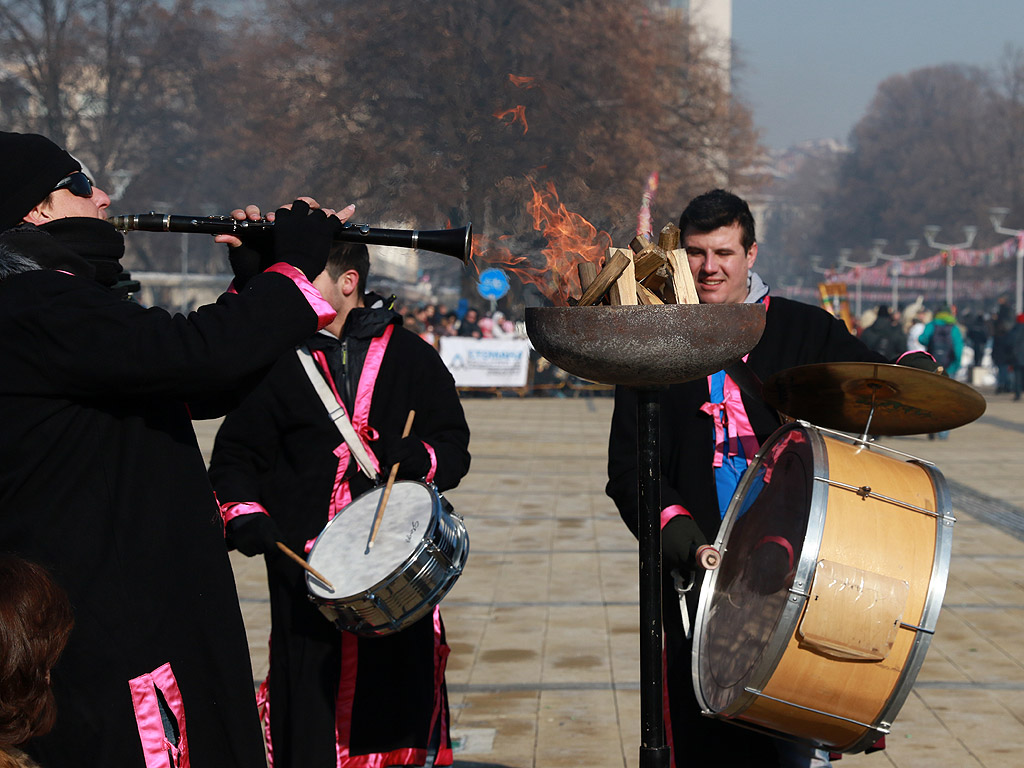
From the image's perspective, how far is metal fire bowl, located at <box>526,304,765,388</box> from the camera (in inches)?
102

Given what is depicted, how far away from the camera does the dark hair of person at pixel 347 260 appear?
4.02m

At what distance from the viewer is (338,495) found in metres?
4.04

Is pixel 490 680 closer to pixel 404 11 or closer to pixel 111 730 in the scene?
pixel 111 730

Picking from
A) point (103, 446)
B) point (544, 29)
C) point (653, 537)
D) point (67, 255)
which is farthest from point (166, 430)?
point (544, 29)

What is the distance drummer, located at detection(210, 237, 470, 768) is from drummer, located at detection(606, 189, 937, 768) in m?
0.82

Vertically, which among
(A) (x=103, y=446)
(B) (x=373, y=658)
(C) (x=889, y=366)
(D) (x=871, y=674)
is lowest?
(B) (x=373, y=658)

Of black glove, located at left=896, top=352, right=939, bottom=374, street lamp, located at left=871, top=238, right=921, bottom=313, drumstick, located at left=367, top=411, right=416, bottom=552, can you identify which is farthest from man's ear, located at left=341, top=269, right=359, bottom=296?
street lamp, located at left=871, top=238, right=921, bottom=313

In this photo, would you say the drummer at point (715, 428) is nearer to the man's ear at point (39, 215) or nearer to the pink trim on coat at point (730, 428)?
the pink trim on coat at point (730, 428)

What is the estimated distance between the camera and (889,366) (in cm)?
294

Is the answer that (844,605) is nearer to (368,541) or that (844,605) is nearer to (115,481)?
(368,541)

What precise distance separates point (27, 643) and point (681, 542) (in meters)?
1.72

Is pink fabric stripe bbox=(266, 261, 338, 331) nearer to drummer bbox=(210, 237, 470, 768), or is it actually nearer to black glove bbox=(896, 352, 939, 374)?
drummer bbox=(210, 237, 470, 768)

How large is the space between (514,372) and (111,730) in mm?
20399

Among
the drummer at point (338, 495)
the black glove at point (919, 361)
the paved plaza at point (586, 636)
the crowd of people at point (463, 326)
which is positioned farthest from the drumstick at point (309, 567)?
the crowd of people at point (463, 326)
